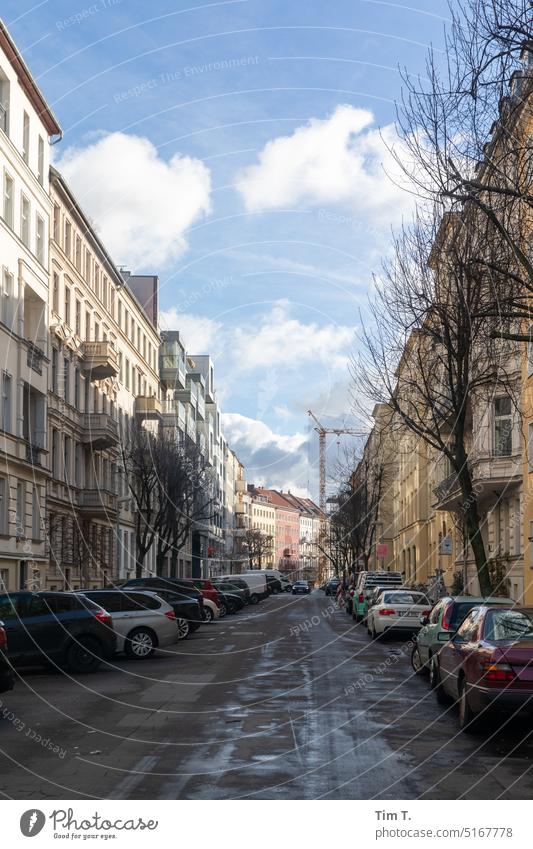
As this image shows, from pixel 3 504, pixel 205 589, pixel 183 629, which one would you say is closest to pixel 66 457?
pixel 205 589

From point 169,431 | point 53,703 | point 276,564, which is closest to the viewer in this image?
point 53,703

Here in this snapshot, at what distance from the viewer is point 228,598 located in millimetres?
50938

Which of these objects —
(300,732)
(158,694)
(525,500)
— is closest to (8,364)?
(525,500)

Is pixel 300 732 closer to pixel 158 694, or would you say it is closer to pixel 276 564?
pixel 158 694

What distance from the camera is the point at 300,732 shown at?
1236cm

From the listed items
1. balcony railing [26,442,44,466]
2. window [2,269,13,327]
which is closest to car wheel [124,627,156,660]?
balcony railing [26,442,44,466]

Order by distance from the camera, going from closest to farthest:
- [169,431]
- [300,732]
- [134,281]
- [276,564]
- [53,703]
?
[300,732] < [53,703] < [169,431] < [134,281] < [276,564]

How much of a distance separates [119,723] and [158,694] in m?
3.30

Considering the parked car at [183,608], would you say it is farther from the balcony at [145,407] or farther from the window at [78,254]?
the balcony at [145,407]

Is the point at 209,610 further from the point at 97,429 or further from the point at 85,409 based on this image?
the point at 85,409

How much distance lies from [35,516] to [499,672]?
29.2 meters

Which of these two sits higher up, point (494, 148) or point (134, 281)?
point (134, 281)

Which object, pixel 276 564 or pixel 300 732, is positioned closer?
pixel 300 732

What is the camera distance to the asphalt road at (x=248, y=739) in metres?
9.09
